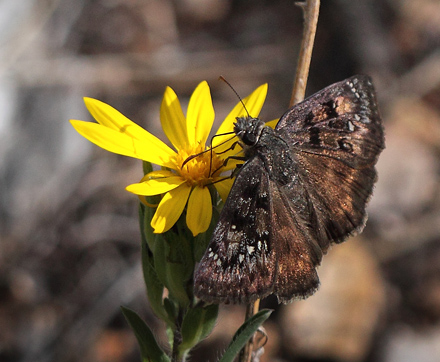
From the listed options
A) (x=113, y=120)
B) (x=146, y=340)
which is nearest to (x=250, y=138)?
(x=113, y=120)

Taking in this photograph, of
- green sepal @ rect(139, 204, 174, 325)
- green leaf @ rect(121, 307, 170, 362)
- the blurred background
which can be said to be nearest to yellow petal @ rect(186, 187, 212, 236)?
green sepal @ rect(139, 204, 174, 325)

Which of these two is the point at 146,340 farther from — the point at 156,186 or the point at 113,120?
the point at 113,120

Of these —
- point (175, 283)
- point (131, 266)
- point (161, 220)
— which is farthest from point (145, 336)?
point (131, 266)

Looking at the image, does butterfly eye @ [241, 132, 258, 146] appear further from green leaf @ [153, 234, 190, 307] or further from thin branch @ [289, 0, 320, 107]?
green leaf @ [153, 234, 190, 307]

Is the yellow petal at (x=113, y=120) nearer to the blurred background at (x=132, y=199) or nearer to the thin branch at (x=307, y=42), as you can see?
the thin branch at (x=307, y=42)

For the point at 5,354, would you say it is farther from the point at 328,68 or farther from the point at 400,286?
the point at 328,68

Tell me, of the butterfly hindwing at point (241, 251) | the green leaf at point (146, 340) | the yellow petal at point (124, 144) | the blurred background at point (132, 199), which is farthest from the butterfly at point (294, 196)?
the blurred background at point (132, 199)
